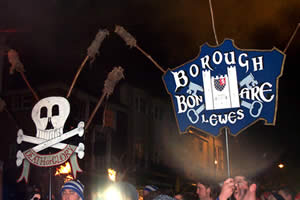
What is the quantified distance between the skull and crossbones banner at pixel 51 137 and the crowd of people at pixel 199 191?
490mm

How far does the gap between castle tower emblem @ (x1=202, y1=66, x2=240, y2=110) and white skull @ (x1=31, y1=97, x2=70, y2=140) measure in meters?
1.85

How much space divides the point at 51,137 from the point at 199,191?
2.03m

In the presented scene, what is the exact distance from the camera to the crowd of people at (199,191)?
3.12m

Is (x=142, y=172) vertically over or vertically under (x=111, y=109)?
under

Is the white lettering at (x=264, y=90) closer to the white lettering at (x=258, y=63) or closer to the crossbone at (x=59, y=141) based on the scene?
the white lettering at (x=258, y=63)

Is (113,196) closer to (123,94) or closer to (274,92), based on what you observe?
(274,92)

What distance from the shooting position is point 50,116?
5.52 metres

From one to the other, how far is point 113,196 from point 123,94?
2232 centimetres

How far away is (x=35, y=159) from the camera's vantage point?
213 inches

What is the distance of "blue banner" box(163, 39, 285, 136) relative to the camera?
490cm

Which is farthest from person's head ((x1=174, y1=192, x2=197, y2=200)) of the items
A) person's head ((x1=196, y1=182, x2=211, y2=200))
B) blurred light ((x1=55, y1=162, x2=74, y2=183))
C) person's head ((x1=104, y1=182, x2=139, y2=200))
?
blurred light ((x1=55, y1=162, x2=74, y2=183))

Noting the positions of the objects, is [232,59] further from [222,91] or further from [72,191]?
[72,191]

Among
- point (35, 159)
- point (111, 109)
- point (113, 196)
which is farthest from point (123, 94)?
point (113, 196)

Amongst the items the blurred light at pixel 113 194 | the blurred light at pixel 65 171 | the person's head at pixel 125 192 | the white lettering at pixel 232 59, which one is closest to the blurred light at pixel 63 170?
the blurred light at pixel 65 171
